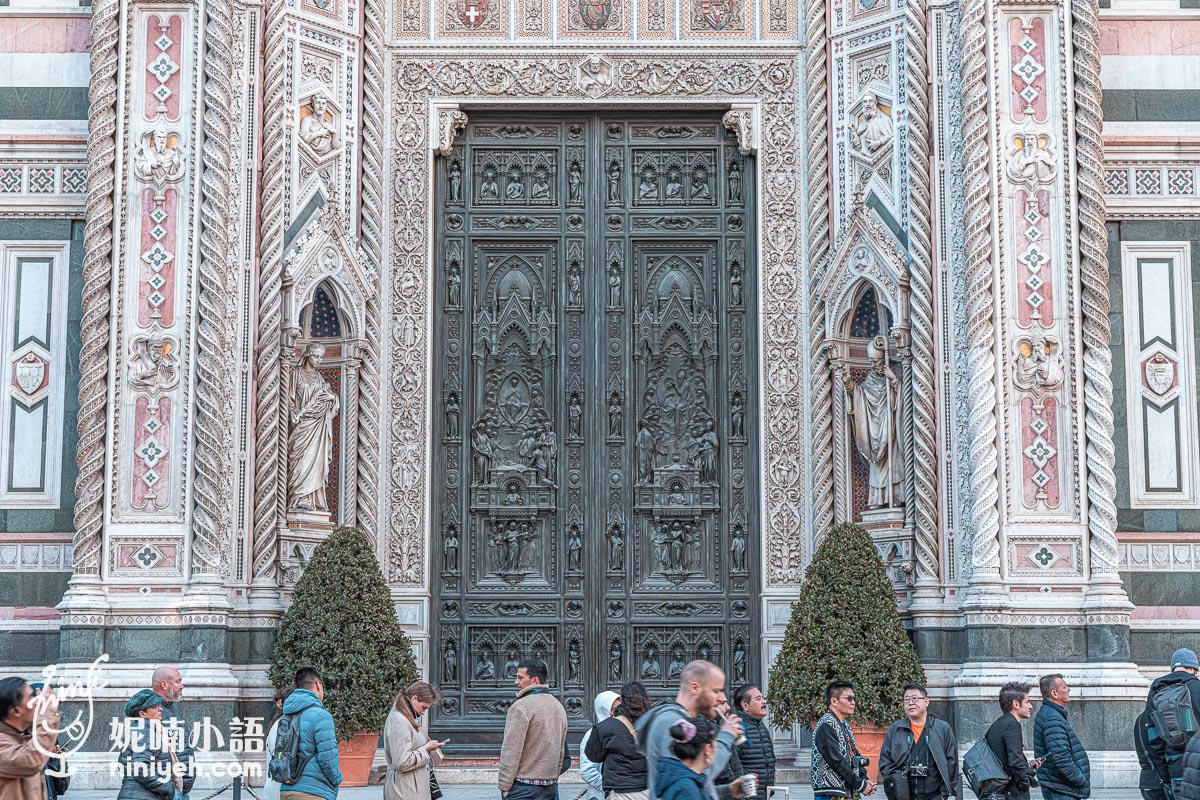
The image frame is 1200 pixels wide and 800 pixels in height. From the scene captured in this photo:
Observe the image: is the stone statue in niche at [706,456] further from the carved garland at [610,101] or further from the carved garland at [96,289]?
the carved garland at [96,289]

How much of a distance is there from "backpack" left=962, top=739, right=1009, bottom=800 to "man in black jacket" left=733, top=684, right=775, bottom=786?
142 centimetres

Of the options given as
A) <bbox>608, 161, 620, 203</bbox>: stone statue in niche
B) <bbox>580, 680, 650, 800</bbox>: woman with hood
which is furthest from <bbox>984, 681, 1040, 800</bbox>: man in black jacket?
<bbox>608, 161, 620, 203</bbox>: stone statue in niche

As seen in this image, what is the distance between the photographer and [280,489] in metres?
17.4

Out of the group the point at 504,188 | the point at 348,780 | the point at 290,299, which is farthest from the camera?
the point at 504,188

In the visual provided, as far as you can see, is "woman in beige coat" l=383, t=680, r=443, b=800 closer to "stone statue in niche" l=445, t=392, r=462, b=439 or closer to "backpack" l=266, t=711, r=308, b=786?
"backpack" l=266, t=711, r=308, b=786

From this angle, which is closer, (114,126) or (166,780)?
(166,780)

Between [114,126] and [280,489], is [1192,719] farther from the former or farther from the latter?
[114,126]

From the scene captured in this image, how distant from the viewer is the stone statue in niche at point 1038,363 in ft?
54.8

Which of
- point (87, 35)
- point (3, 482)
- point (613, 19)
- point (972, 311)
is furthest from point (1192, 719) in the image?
point (87, 35)

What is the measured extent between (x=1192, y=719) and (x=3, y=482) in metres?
11.6

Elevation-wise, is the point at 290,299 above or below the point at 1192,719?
above

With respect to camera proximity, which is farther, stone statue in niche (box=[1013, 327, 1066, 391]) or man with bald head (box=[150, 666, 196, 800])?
stone statue in niche (box=[1013, 327, 1066, 391])

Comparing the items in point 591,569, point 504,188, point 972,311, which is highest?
point 504,188

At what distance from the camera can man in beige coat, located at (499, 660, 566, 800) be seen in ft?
37.3
